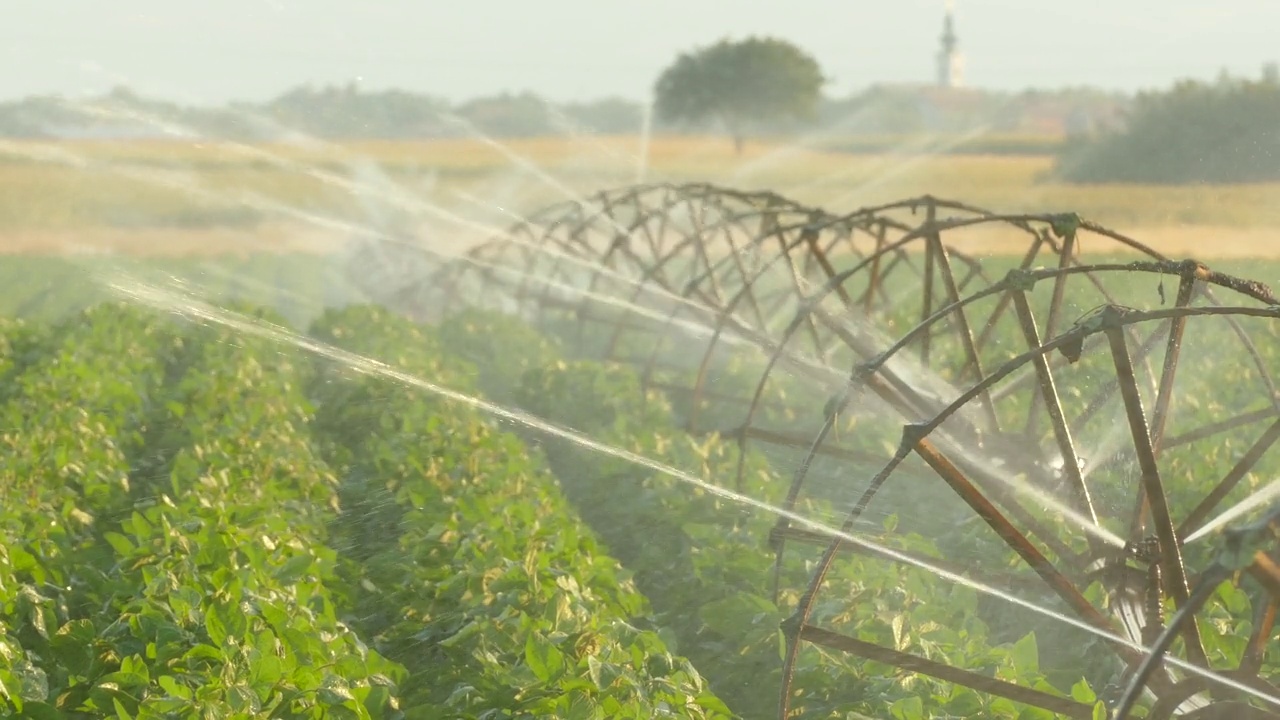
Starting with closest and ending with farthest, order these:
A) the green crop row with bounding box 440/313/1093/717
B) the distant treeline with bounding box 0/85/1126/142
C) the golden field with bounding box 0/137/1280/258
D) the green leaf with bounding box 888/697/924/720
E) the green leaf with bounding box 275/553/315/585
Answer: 1. the green leaf with bounding box 888/697/924/720
2. the green crop row with bounding box 440/313/1093/717
3. the green leaf with bounding box 275/553/315/585
4. the golden field with bounding box 0/137/1280/258
5. the distant treeline with bounding box 0/85/1126/142

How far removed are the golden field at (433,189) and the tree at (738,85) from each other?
4679mm

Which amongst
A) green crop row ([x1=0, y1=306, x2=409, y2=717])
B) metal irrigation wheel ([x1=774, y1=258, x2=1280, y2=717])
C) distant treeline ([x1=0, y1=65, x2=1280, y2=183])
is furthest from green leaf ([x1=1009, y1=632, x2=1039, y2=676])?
distant treeline ([x1=0, y1=65, x2=1280, y2=183])

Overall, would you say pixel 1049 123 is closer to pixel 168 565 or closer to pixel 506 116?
pixel 506 116

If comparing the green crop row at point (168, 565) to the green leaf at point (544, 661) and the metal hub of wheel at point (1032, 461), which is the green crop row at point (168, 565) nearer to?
the green leaf at point (544, 661)

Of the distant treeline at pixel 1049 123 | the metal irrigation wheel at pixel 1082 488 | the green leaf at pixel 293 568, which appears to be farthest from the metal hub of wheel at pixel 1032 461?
the distant treeline at pixel 1049 123

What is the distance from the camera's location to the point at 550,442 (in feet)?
34.3

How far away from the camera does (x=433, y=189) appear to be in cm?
4791

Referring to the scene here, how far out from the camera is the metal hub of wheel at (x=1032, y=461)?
4020 millimetres

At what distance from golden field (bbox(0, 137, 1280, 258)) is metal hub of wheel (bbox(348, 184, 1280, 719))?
1960 centimetres

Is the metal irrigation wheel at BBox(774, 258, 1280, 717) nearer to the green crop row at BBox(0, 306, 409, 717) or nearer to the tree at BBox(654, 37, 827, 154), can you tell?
the green crop row at BBox(0, 306, 409, 717)

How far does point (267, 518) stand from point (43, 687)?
191cm

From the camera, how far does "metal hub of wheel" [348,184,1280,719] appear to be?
4.02m

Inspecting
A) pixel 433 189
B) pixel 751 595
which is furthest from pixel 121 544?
pixel 433 189

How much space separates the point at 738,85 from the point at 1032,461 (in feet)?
190
